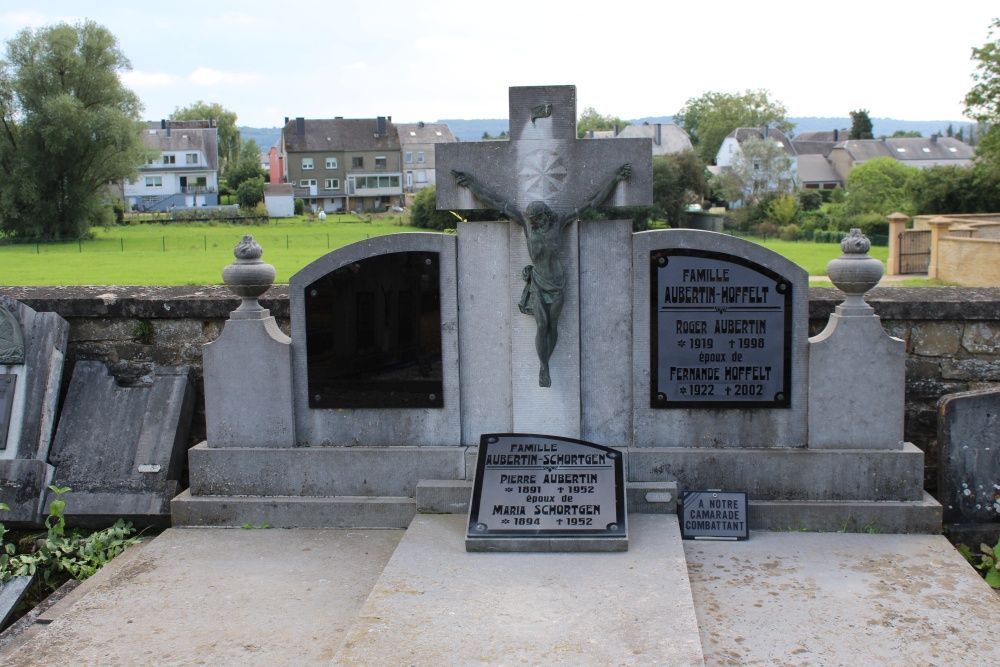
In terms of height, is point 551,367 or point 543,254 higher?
point 543,254

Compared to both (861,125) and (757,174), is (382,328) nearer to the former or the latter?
(757,174)

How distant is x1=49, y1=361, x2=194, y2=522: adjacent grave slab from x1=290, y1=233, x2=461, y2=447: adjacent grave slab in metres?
1.09

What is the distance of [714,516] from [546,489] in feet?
3.35

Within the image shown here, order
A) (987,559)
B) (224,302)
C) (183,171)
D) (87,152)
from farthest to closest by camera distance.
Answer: (183,171) < (87,152) < (224,302) < (987,559)

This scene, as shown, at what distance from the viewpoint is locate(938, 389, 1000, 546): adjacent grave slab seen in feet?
19.6

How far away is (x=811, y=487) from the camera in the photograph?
586 cm

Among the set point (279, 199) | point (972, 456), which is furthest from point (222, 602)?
point (279, 199)

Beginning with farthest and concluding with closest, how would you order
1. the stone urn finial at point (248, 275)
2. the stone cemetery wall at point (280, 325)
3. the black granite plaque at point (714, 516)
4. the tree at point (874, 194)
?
the tree at point (874, 194) < the stone cemetery wall at point (280, 325) < the stone urn finial at point (248, 275) < the black granite plaque at point (714, 516)

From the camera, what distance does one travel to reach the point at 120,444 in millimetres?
6602

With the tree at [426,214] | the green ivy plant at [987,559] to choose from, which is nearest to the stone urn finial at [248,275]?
the green ivy plant at [987,559]

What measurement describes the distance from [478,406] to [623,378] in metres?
0.93

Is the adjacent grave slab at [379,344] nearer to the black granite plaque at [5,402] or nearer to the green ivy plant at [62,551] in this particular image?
the green ivy plant at [62,551]

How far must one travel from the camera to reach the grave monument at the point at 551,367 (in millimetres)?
5875

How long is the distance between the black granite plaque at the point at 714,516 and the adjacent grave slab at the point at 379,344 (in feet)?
4.94
